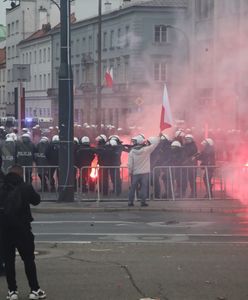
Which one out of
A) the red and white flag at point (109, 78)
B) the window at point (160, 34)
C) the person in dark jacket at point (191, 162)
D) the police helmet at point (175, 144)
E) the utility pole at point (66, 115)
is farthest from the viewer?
the red and white flag at point (109, 78)

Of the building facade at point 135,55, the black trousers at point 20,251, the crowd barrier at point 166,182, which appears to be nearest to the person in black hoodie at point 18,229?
the black trousers at point 20,251

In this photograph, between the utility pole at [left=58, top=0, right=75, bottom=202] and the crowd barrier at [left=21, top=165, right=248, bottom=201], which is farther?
the crowd barrier at [left=21, top=165, right=248, bottom=201]

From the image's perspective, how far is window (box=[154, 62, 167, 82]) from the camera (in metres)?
23.8

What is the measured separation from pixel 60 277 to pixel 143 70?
1770cm

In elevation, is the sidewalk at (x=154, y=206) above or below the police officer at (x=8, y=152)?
below

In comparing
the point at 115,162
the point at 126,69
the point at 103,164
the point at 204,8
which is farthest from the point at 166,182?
the point at 126,69

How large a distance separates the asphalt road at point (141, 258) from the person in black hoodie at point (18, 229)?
0.71 ft

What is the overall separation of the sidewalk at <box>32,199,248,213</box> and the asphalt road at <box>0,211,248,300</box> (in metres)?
1.17

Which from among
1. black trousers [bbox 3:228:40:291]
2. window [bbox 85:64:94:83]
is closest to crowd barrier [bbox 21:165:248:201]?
black trousers [bbox 3:228:40:291]

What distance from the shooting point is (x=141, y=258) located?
9.30 meters

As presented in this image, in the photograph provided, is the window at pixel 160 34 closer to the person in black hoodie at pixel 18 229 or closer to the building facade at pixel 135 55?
the building facade at pixel 135 55

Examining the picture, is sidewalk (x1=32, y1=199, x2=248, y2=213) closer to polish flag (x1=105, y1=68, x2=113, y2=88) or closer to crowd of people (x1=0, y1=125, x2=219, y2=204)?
crowd of people (x1=0, y1=125, x2=219, y2=204)

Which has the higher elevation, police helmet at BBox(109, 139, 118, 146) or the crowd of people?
police helmet at BBox(109, 139, 118, 146)

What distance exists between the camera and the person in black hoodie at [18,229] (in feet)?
23.0
